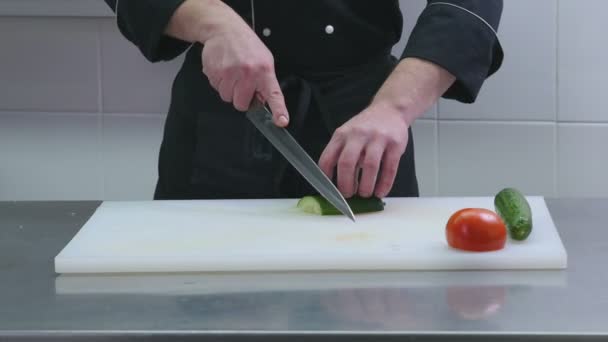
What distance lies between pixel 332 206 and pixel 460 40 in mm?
244

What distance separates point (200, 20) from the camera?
1.09 m

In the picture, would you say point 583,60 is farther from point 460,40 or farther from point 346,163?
point 346,163

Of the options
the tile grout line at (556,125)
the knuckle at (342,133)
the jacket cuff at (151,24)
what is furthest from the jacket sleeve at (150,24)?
the tile grout line at (556,125)

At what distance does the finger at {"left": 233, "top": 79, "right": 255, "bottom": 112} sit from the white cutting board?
12cm

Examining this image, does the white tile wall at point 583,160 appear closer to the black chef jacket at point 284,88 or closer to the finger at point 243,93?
the black chef jacket at point 284,88

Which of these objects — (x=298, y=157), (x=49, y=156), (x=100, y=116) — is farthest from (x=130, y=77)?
(x=298, y=157)

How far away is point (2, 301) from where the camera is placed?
78cm

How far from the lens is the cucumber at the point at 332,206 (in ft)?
3.38

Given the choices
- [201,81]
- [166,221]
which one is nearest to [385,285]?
[166,221]

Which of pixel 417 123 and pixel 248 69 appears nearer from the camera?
pixel 248 69

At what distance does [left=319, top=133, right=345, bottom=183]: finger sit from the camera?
3.38ft

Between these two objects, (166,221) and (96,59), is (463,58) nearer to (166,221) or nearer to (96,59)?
(166,221)

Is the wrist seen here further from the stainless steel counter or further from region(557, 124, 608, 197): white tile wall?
region(557, 124, 608, 197): white tile wall

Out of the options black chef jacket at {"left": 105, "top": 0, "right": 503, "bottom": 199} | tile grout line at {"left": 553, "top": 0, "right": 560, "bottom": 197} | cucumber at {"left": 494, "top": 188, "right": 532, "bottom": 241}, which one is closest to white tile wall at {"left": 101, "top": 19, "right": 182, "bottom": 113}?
black chef jacket at {"left": 105, "top": 0, "right": 503, "bottom": 199}
